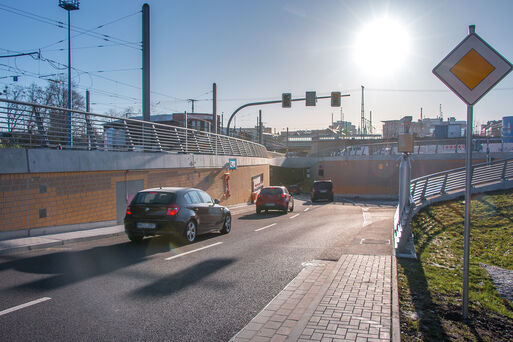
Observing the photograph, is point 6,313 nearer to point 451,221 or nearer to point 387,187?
point 451,221

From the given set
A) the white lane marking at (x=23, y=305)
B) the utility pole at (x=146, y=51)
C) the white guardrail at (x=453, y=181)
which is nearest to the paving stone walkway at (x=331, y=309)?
the white lane marking at (x=23, y=305)

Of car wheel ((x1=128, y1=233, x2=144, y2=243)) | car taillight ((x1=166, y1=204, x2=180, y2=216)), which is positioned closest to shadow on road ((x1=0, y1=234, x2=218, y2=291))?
car wheel ((x1=128, y1=233, x2=144, y2=243))

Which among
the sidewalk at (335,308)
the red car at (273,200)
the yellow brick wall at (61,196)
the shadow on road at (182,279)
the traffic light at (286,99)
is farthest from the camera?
the traffic light at (286,99)

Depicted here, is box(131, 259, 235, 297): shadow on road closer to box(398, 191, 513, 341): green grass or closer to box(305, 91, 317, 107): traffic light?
box(398, 191, 513, 341): green grass

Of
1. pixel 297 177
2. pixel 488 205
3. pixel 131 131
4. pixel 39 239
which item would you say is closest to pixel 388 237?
pixel 488 205

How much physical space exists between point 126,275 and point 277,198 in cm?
1532

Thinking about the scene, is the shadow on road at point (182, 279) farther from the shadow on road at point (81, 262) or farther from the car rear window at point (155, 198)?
the car rear window at point (155, 198)

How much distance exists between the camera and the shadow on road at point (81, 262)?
22.2ft

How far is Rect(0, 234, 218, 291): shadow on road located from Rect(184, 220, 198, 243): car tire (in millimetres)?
257

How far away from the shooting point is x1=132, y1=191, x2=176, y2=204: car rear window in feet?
35.7

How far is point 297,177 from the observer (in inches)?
2788

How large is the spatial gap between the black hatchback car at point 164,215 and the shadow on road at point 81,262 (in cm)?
38

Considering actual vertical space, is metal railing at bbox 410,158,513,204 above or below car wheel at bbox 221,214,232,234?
above

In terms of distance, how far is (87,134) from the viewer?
14.1 metres
